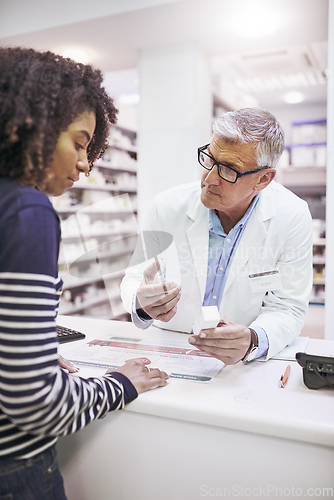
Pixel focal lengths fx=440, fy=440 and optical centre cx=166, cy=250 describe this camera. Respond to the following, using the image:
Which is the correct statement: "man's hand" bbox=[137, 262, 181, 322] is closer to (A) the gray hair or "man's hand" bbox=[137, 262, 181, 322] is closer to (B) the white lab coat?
(B) the white lab coat

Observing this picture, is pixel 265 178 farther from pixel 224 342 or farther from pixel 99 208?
pixel 99 208

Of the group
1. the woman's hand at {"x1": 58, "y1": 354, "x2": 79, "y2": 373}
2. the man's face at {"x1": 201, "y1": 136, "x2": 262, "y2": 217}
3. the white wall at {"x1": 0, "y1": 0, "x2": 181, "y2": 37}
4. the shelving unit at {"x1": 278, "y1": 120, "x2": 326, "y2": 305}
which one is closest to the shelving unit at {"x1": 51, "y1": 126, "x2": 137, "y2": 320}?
the white wall at {"x1": 0, "y1": 0, "x2": 181, "y2": 37}

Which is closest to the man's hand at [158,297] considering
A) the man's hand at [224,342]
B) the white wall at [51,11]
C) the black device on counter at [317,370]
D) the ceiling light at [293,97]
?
the man's hand at [224,342]

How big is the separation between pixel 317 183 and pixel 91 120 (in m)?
4.10

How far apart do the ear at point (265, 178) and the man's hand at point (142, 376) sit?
964 millimetres

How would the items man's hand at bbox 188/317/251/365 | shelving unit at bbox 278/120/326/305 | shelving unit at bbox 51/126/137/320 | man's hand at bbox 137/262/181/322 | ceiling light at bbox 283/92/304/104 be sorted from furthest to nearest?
ceiling light at bbox 283/92/304/104
shelving unit at bbox 51/126/137/320
shelving unit at bbox 278/120/326/305
man's hand at bbox 137/262/181/322
man's hand at bbox 188/317/251/365

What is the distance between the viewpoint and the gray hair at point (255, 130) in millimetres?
1714

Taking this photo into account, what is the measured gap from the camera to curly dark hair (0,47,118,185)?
34.0 inches

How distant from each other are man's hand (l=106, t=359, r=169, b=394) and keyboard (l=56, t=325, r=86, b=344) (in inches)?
20.1

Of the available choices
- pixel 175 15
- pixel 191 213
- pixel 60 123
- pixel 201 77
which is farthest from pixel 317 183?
pixel 60 123

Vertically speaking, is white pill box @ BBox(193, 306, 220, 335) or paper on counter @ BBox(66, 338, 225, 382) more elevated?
white pill box @ BBox(193, 306, 220, 335)

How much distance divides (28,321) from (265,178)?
4.29 ft

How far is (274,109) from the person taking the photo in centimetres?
838

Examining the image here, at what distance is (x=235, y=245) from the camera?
6.26ft
